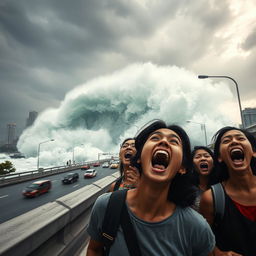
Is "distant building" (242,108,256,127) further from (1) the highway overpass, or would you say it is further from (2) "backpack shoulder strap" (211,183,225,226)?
(1) the highway overpass

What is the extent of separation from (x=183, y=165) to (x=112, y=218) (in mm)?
825

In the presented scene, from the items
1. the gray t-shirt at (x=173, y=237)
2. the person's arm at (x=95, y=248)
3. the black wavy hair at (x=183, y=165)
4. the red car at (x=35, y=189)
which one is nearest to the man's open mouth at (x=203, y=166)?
the black wavy hair at (x=183, y=165)

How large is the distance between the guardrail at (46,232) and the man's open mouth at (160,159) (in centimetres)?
171

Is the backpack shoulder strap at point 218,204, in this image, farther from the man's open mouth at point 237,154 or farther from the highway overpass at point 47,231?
the highway overpass at point 47,231

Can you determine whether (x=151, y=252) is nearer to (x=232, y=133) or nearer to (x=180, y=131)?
(x=180, y=131)

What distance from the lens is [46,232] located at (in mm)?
2178

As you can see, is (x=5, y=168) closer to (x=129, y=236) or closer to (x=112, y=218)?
(x=112, y=218)

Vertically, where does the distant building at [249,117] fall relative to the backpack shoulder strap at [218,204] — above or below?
above

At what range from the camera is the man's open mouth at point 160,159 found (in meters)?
1.41

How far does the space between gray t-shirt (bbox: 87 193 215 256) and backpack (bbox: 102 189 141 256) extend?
0.14ft

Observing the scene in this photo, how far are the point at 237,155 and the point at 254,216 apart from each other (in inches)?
27.1

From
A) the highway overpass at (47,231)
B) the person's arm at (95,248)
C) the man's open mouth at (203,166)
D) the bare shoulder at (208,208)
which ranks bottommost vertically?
the highway overpass at (47,231)

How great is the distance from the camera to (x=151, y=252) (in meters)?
1.16

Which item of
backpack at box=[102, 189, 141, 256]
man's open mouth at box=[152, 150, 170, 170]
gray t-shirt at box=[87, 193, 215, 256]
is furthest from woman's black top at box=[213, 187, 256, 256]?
backpack at box=[102, 189, 141, 256]
